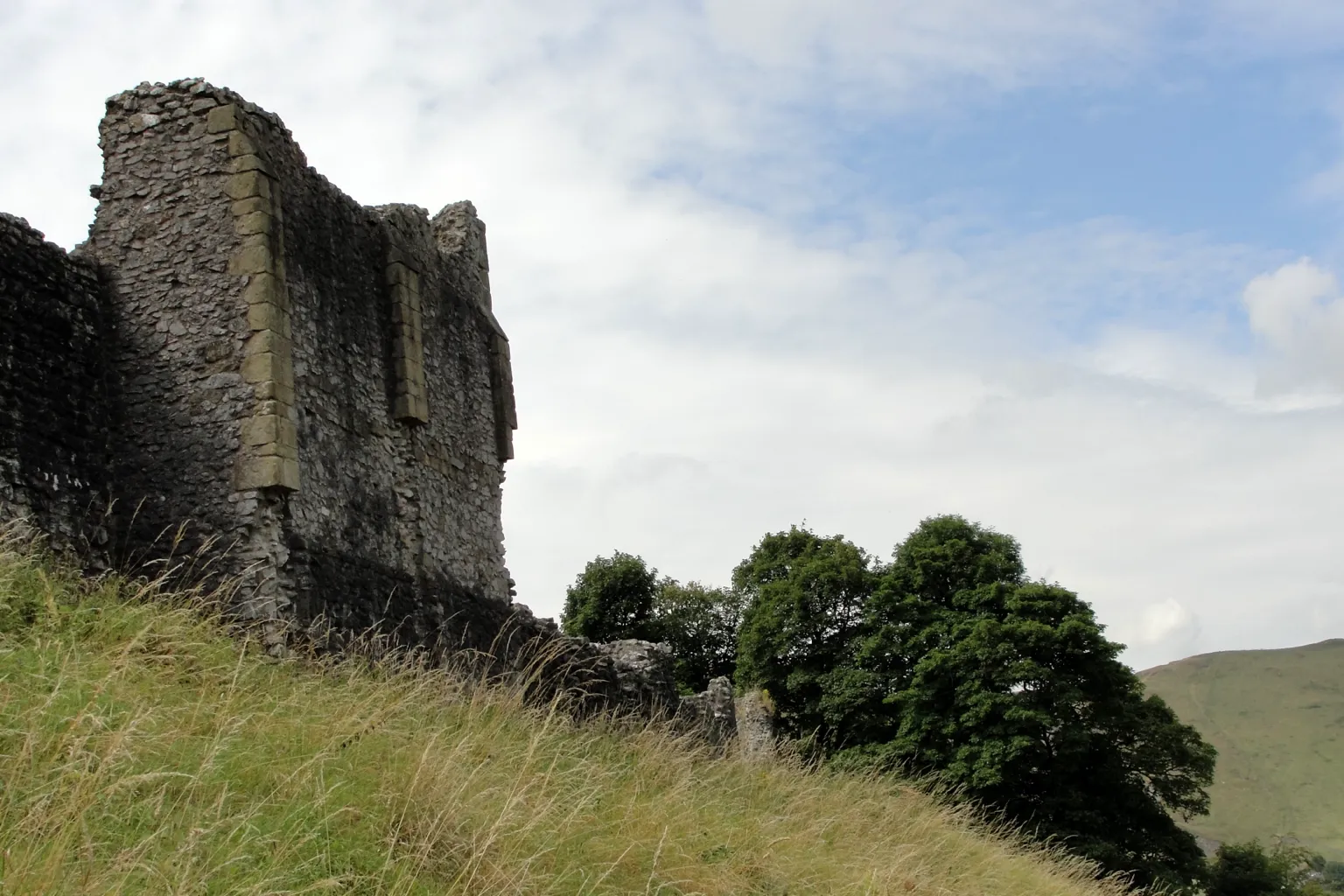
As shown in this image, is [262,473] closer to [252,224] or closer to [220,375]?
[220,375]

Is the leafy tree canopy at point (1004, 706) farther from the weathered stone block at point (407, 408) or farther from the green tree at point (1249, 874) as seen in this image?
the weathered stone block at point (407, 408)

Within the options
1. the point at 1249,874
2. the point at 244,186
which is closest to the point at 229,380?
the point at 244,186

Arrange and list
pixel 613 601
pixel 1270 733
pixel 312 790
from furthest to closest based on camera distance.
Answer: pixel 1270 733 → pixel 613 601 → pixel 312 790

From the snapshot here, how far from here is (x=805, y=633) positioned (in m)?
33.8

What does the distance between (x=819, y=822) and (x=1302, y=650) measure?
152 metres

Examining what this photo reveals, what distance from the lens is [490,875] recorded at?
5297 mm

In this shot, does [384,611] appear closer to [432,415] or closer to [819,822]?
[432,415]

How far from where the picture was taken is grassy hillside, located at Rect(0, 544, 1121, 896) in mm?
4469

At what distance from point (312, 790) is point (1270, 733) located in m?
125

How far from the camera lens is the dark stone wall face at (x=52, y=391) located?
27.5 ft

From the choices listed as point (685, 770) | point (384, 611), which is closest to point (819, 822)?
point (685, 770)

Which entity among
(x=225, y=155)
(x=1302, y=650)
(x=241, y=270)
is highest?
(x=225, y=155)

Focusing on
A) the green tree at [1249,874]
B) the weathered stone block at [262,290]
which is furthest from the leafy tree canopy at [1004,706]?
the weathered stone block at [262,290]

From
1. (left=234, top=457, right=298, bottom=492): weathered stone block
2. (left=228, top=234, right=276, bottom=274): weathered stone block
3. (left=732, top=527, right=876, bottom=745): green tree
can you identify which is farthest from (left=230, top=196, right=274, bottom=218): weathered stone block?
(left=732, top=527, right=876, bottom=745): green tree
